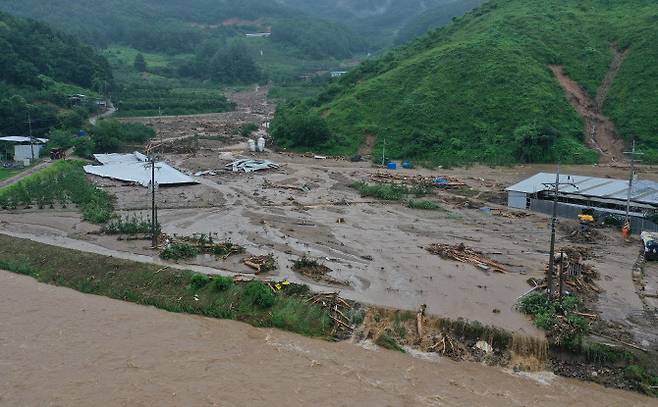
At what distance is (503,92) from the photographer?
42875 mm

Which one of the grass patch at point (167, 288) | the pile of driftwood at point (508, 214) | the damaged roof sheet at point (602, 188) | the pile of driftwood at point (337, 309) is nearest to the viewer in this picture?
the pile of driftwood at point (337, 309)

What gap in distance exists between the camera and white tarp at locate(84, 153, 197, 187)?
30.3 meters

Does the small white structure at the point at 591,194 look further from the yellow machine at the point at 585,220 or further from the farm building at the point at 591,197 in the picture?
the yellow machine at the point at 585,220

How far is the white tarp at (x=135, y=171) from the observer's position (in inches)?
1195

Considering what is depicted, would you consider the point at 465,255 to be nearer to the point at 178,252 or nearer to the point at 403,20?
the point at 178,252

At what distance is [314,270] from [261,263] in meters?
1.74

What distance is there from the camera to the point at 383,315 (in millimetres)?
15203

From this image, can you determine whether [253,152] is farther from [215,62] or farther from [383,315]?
[215,62]

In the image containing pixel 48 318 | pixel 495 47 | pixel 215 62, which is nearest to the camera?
pixel 48 318

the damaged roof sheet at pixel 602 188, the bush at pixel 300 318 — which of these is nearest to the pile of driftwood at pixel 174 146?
the damaged roof sheet at pixel 602 188

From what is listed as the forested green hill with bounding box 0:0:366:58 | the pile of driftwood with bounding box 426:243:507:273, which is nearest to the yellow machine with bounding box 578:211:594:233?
the pile of driftwood with bounding box 426:243:507:273

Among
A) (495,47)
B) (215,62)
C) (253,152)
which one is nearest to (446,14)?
(215,62)

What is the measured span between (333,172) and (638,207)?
56.2 feet

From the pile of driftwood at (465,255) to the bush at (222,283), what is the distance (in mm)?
7644
